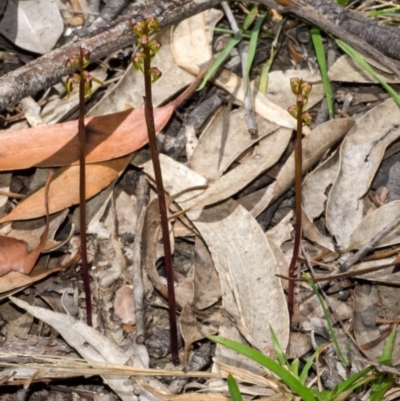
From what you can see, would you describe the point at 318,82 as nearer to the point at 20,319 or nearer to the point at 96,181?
the point at 96,181

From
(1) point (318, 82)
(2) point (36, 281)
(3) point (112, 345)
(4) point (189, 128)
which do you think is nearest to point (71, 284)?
(2) point (36, 281)

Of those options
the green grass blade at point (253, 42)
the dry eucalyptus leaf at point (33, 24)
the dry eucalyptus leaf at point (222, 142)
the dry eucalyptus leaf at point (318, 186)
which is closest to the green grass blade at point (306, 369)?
the dry eucalyptus leaf at point (318, 186)

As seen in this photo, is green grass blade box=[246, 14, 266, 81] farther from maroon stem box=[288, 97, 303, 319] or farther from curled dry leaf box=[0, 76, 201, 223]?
maroon stem box=[288, 97, 303, 319]

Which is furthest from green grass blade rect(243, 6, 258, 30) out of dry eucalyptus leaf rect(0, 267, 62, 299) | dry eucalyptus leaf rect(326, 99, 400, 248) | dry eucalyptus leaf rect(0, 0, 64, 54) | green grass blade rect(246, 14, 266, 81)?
dry eucalyptus leaf rect(0, 267, 62, 299)

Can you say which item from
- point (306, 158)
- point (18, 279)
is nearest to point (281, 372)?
point (306, 158)

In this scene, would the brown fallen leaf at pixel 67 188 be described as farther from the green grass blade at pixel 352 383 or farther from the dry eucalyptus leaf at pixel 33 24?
the green grass blade at pixel 352 383

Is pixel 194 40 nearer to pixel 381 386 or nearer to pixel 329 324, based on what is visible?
pixel 329 324
